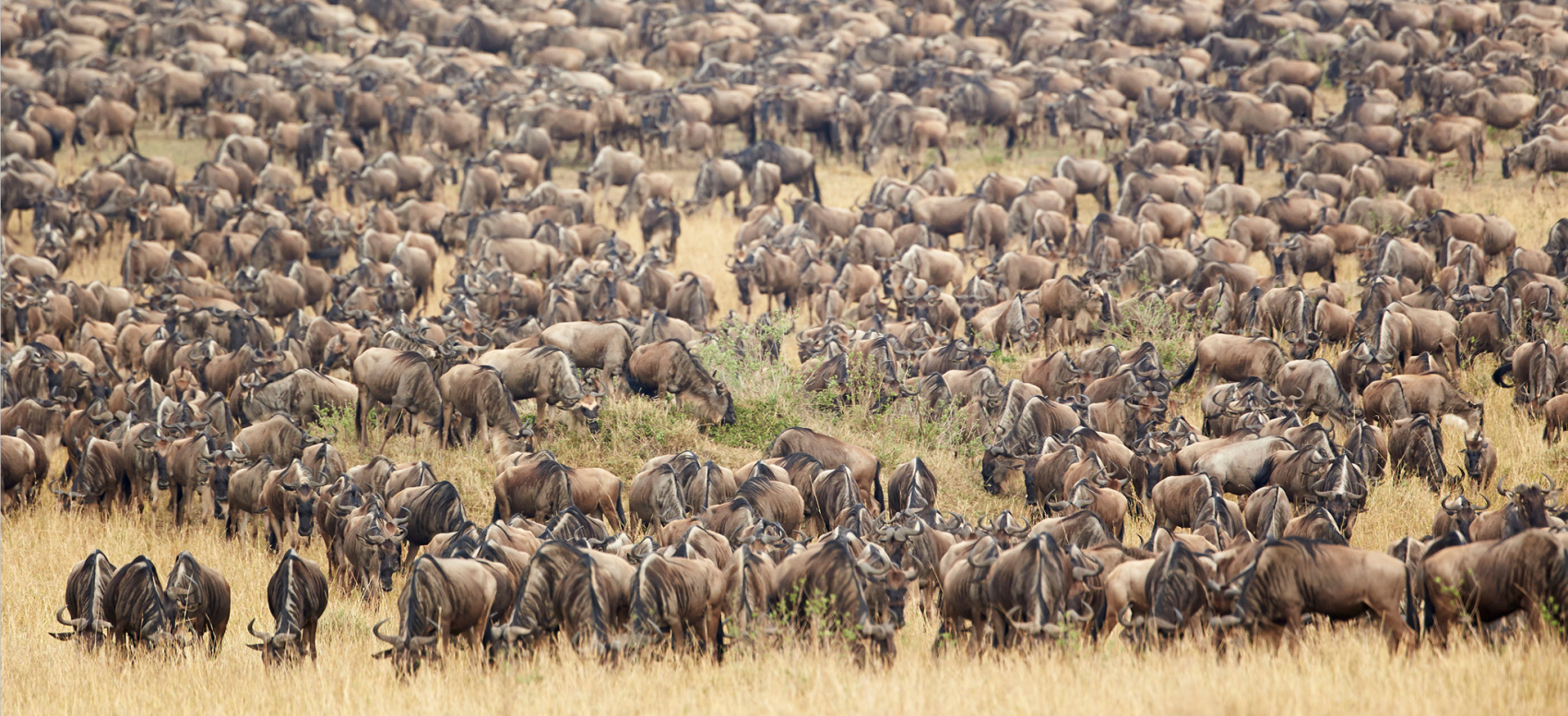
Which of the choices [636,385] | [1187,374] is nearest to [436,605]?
[636,385]

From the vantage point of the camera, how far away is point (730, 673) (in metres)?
8.61

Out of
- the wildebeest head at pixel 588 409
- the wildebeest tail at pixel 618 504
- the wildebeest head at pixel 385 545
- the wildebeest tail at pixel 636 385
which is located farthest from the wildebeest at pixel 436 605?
the wildebeest tail at pixel 636 385

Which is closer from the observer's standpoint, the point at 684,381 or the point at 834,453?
the point at 834,453

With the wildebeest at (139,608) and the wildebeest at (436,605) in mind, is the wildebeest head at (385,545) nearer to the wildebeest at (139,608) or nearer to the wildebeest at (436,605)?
the wildebeest at (139,608)

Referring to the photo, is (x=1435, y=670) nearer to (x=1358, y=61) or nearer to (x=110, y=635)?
(x=110, y=635)

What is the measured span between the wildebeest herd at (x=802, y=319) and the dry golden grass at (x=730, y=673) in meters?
0.30

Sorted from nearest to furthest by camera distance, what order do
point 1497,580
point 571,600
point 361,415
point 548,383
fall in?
point 1497,580 < point 571,600 < point 548,383 < point 361,415

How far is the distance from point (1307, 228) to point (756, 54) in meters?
19.3

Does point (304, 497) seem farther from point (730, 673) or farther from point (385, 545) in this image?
point (730, 673)

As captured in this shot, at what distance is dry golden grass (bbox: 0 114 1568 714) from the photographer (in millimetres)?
7523

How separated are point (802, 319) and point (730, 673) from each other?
12.6 meters

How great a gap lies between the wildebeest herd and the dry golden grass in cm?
30

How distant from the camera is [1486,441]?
13.6 metres

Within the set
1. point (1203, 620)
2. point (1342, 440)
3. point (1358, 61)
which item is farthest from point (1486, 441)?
point (1358, 61)
